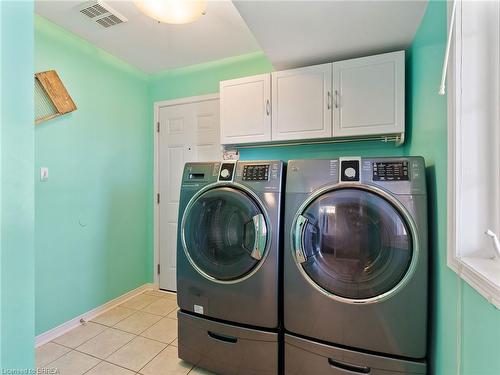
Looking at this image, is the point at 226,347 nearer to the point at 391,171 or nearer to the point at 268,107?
the point at 391,171

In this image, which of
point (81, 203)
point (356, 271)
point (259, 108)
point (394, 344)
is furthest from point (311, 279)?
point (81, 203)

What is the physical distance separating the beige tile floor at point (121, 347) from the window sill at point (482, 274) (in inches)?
61.2

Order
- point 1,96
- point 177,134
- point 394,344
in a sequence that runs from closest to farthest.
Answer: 1. point 1,96
2. point 394,344
3. point 177,134

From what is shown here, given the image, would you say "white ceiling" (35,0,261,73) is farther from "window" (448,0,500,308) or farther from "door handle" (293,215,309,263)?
"door handle" (293,215,309,263)

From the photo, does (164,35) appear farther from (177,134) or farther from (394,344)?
(394,344)

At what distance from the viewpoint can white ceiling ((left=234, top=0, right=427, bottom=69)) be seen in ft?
4.09

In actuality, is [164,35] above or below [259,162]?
above

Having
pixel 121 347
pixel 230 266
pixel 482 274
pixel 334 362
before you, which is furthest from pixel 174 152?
pixel 482 274

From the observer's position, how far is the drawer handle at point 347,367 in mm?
1157

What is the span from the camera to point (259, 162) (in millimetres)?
1479

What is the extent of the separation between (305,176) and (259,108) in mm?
878

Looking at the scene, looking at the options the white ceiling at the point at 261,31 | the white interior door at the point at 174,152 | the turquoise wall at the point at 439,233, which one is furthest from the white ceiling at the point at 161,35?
the turquoise wall at the point at 439,233

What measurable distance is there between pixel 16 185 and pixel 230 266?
1.07 m

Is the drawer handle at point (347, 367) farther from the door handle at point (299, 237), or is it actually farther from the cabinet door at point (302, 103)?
the cabinet door at point (302, 103)
